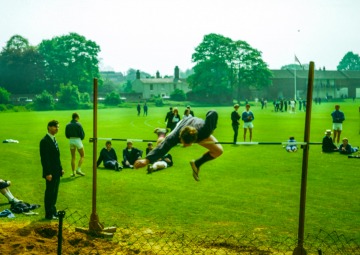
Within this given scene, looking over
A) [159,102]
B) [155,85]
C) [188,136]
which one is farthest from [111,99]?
[188,136]

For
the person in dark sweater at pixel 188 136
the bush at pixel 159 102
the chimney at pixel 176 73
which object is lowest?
the bush at pixel 159 102

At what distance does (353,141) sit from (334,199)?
570 inches

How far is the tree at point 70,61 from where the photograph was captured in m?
98.8

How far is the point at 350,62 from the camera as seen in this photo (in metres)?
188

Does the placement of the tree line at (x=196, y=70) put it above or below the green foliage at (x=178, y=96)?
above

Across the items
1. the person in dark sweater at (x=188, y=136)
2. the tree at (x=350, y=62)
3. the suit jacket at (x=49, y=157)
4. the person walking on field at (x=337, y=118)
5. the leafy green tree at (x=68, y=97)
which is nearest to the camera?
the person in dark sweater at (x=188, y=136)

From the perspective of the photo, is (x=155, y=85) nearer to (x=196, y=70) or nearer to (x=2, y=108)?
(x=196, y=70)

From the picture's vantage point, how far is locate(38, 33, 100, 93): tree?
98812 millimetres

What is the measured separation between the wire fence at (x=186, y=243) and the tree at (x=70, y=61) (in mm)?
91005

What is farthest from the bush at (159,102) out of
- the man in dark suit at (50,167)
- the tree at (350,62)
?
the tree at (350,62)

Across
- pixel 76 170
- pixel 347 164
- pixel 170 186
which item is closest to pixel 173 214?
pixel 170 186

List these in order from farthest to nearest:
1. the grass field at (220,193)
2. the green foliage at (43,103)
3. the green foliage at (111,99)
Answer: the green foliage at (111,99) < the green foliage at (43,103) < the grass field at (220,193)

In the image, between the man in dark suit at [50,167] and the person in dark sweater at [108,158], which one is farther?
the person in dark sweater at [108,158]

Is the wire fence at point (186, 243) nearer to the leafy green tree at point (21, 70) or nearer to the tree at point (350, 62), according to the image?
the leafy green tree at point (21, 70)
